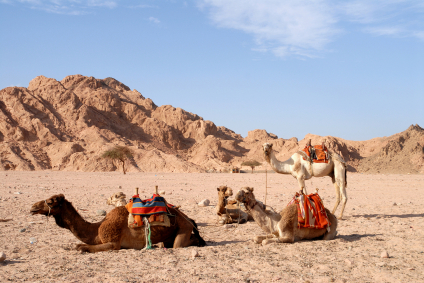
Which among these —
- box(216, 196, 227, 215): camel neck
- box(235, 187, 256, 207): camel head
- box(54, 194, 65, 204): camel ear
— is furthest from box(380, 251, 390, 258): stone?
box(54, 194, 65, 204): camel ear

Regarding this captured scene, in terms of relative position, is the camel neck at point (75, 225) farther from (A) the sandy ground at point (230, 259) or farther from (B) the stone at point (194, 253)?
(B) the stone at point (194, 253)

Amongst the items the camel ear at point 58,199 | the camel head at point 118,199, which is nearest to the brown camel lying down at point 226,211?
the camel head at point 118,199

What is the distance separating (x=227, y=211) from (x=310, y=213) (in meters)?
3.22

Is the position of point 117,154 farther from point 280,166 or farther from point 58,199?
point 58,199

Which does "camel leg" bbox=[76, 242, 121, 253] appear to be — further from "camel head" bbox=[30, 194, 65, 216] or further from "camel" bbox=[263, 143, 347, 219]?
"camel" bbox=[263, 143, 347, 219]

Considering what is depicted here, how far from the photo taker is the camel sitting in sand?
365 inches

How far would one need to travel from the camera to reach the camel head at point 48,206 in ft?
19.1

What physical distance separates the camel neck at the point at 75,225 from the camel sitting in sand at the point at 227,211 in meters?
3.72

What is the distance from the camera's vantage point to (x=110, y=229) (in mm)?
6117

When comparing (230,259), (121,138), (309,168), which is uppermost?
(121,138)

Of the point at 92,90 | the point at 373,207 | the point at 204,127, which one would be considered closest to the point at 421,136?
the point at 204,127

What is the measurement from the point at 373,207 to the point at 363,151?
68.7 metres

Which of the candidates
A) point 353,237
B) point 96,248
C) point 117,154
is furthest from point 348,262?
point 117,154

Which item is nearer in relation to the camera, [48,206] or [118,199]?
[48,206]
